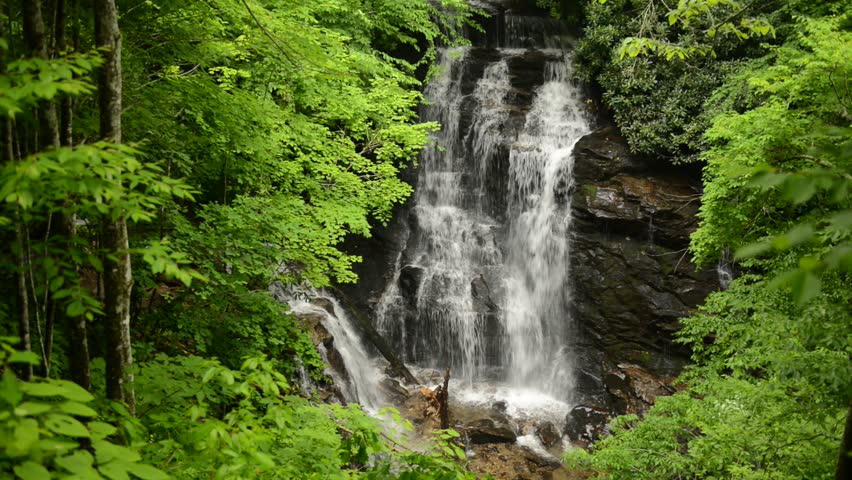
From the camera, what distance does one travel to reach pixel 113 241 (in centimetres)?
299

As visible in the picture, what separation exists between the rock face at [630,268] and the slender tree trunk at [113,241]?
434 inches

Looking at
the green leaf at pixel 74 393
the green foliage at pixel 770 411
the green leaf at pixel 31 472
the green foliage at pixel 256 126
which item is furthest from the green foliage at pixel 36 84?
the green foliage at pixel 770 411

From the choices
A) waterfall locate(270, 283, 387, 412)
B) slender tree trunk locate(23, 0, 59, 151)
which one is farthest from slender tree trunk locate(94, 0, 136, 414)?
waterfall locate(270, 283, 387, 412)

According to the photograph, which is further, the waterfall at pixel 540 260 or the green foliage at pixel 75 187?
the waterfall at pixel 540 260

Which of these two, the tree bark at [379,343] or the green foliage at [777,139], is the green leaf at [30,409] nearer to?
the green foliage at [777,139]

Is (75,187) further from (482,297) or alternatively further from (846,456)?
(482,297)

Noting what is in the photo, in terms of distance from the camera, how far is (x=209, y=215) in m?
5.32

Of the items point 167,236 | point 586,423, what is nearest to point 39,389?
point 167,236

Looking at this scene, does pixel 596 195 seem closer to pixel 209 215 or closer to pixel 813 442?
pixel 813 442

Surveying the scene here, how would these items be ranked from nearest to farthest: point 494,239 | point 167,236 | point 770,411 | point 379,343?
1. point 167,236
2. point 770,411
3. point 379,343
4. point 494,239

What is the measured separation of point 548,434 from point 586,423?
99cm

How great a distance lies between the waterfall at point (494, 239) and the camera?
1338cm

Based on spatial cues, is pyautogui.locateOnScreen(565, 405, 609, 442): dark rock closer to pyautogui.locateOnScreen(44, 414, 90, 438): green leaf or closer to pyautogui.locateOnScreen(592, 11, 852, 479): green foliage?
pyautogui.locateOnScreen(592, 11, 852, 479): green foliage

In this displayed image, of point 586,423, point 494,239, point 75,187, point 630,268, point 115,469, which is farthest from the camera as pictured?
point 494,239
